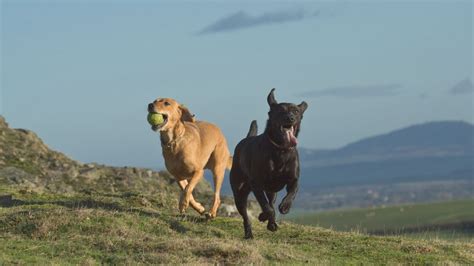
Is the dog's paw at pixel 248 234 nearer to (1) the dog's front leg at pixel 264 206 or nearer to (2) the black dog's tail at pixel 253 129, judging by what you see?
(1) the dog's front leg at pixel 264 206

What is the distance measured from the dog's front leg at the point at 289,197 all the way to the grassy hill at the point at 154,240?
2.15 ft

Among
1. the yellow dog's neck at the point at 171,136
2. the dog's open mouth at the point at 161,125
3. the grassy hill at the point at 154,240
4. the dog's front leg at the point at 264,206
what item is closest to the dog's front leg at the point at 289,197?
the dog's front leg at the point at 264,206

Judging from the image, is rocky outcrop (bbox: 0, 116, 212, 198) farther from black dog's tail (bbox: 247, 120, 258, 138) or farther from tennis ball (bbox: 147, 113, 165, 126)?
black dog's tail (bbox: 247, 120, 258, 138)

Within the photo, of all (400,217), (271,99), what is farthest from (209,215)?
(400,217)

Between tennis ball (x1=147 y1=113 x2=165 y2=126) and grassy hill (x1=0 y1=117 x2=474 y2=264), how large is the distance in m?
1.82

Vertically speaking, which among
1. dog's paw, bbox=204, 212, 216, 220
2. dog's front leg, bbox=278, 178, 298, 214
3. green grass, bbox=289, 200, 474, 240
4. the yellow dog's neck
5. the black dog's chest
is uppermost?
green grass, bbox=289, 200, 474, 240

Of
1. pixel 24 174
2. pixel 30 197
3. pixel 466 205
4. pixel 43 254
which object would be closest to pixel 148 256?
pixel 43 254

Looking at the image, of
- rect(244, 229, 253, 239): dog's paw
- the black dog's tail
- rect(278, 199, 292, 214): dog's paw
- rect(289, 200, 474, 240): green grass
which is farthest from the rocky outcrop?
rect(289, 200, 474, 240): green grass

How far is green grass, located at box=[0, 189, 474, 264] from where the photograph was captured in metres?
15.4

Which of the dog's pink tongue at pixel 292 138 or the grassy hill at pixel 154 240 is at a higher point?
the dog's pink tongue at pixel 292 138

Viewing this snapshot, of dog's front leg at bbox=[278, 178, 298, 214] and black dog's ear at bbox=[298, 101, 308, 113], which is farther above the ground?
black dog's ear at bbox=[298, 101, 308, 113]

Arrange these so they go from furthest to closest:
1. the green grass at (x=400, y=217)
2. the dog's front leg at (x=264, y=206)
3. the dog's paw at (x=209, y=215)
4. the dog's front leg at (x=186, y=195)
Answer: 1. the green grass at (x=400, y=217)
2. the dog's front leg at (x=186, y=195)
3. the dog's paw at (x=209, y=215)
4. the dog's front leg at (x=264, y=206)

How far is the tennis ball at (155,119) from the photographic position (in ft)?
65.2

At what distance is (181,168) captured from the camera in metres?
20.0
